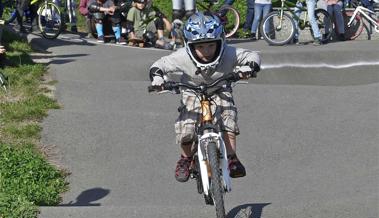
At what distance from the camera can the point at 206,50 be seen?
626 centimetres

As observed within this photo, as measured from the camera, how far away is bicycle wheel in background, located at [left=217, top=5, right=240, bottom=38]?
17.9m

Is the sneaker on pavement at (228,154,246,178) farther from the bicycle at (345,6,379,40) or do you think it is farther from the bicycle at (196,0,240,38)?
the bicycle at (345,6,379,40)

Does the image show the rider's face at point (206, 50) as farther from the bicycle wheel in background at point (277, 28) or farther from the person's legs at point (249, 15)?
the person's legs at point (249, 15)

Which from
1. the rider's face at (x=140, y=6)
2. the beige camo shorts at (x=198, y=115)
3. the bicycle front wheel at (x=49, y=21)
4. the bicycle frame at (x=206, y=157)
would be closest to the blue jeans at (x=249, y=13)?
the rider's face at (x=140, y=6)

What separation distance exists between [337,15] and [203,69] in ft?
38.4

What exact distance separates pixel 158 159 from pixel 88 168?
2.85 feet

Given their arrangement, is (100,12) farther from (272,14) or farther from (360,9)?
(360,9)

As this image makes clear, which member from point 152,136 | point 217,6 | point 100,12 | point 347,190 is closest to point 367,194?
point 347,190

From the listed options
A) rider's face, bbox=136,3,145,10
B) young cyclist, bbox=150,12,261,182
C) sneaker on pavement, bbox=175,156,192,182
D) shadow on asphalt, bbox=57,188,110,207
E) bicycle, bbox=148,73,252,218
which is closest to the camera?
bicycle, bbox=148,73,252,218

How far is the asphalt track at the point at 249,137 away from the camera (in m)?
7.66

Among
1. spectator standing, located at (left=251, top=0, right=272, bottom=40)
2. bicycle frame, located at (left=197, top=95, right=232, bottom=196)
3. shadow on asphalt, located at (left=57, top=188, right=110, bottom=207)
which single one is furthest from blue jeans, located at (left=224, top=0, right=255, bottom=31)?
bicycle frame, located at (left=197, top=95, right=232, bottom=196)

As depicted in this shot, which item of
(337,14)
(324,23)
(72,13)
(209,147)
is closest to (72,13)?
(72,13)

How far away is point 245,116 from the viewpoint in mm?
11375

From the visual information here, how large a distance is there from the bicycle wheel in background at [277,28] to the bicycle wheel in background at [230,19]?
124cm
